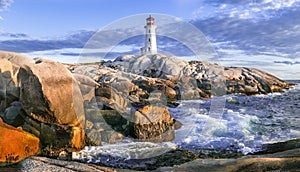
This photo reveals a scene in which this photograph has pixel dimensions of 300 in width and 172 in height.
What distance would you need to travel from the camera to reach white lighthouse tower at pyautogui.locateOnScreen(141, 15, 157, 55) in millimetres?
56344

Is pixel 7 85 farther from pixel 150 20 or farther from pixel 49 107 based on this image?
pixel 150 20

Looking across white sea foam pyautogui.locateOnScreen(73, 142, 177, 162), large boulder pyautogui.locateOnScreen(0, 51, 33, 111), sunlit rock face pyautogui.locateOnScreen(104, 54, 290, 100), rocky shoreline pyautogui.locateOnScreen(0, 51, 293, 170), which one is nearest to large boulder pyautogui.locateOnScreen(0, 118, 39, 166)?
rocky shoreline pyautogui.locateOnScreen(0, 51, 293, 170)

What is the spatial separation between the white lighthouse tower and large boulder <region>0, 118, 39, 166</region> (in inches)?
1828

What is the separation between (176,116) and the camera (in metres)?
22.9

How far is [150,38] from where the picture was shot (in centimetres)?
5706

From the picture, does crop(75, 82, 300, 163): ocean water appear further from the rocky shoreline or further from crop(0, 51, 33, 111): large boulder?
crop(0, 51, 33, 111): large boulder

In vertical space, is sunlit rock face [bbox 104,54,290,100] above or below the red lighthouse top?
below

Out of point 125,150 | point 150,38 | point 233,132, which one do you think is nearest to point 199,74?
point 150,38

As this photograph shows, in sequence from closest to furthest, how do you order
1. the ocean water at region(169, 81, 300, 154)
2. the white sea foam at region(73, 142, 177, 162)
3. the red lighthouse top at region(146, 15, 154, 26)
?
the white sea foam at region(73, 142, 177, 162)
the ocean water at region(169, 81, 300, 154)
the red lighthouse top at region(146, 15, 154, 26)

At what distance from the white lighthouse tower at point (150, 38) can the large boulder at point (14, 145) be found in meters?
46.4

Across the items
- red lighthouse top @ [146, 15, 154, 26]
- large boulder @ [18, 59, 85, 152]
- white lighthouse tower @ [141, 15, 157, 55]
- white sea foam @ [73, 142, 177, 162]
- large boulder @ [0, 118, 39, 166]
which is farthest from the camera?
white lighthouse tower @ [141, 15, 157, 55]

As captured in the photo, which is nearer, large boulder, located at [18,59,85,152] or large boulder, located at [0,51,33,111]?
large boulder, located at [18,59,85,152]

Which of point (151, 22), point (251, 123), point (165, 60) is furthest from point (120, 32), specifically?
point (151, 22)

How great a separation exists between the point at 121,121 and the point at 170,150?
4.19 m
